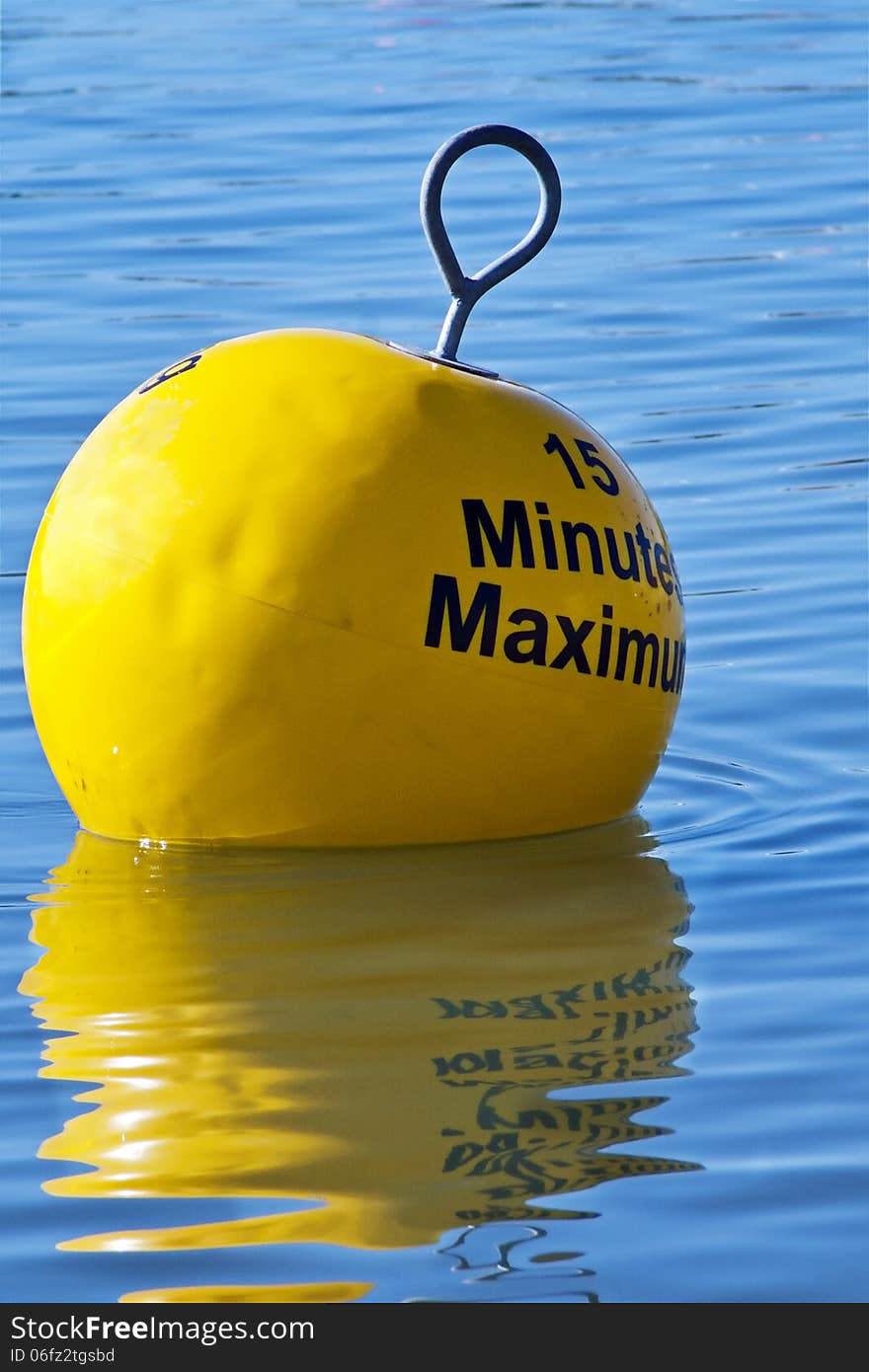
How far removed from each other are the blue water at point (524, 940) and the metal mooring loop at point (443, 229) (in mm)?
1280

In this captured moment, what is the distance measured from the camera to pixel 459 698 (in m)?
5.50

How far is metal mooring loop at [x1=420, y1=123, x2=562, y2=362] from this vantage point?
19.0 feet

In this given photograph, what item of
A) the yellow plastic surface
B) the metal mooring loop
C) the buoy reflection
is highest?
the metal mooring loop

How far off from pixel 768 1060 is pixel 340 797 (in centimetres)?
135

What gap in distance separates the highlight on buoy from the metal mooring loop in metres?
0.01
